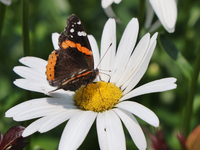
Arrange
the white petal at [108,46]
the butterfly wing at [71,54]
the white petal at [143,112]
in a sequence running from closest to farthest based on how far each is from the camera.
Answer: the white petal at [143,112], the butterfly wing at [71,54], the white petal at [108,46]

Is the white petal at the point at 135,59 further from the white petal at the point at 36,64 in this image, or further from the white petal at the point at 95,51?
the white petal at the point at 36,64

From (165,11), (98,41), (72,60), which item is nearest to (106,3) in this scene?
(165,11)

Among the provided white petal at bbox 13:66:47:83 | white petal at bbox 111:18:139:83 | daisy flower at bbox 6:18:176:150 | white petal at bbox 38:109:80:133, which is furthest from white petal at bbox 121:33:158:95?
white petal at bbox 13:66:47:83

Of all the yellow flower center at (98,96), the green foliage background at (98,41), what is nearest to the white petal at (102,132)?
the yellow flower center at (98,96)

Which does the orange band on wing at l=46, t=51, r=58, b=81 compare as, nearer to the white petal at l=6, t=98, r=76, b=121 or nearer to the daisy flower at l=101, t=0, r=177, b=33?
the white petal at l=6, t=98, r=76, b=121

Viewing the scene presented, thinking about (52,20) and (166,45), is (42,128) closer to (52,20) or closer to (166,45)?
(166,45)

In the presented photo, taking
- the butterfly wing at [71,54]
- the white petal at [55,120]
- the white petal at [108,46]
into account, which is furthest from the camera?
the white petal at [108,46]
